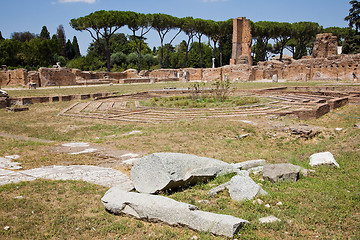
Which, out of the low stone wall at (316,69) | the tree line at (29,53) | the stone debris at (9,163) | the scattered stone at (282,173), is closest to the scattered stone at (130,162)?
the stone debris at (9,163)

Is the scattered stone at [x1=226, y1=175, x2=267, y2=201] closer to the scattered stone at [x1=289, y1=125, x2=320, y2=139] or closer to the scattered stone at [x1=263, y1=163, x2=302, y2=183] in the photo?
the scattered stone at [x1=263, y1=163, x2=302, y2=183]

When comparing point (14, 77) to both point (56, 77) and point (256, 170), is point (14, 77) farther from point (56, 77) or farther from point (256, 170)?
point (256, 170)

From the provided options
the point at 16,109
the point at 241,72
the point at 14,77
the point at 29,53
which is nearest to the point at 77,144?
the point at 16,109

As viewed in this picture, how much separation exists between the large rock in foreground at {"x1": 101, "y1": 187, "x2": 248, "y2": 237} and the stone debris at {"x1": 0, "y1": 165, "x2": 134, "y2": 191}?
0.74 m

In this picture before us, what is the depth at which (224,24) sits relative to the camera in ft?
160

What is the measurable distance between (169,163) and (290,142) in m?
5.45

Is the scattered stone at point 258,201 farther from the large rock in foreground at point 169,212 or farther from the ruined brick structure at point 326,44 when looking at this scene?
the ruined brick structure at point 326,44

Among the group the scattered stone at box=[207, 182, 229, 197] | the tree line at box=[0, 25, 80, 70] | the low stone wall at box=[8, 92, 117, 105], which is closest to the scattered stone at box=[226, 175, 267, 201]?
the scattered stone at box=[207, 182, 229, 197]

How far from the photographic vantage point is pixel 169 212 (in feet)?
11.7

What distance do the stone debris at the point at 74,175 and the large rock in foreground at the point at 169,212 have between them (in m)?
0.74

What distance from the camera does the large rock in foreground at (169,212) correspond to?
322 cm

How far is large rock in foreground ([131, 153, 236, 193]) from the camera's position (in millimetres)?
4312

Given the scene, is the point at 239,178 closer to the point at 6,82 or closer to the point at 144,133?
the point at 144,133

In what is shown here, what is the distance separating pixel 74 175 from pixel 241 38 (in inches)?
1670
